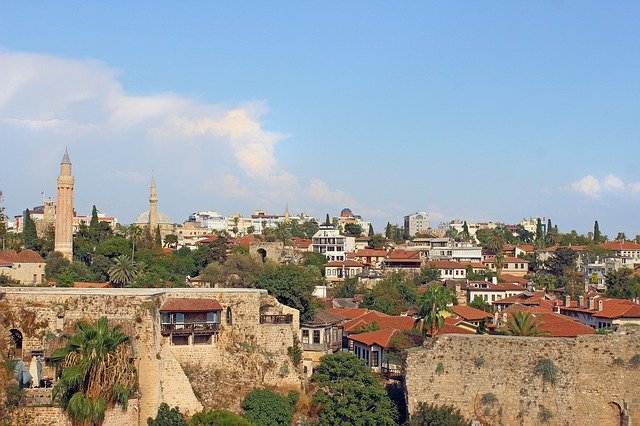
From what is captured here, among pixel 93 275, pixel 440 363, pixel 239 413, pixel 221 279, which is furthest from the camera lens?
pixel 93 275

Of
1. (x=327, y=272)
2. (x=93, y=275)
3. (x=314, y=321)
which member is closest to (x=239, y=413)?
(x=314, y=321)

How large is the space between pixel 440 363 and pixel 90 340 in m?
12.5

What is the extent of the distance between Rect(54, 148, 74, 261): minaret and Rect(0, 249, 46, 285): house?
11.0 metres

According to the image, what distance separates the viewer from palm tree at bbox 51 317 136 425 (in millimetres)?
26734

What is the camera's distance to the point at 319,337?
→ 41.2m

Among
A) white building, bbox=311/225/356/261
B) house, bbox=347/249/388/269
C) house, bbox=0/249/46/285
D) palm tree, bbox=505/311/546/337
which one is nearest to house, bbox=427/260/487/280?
house, bbox=347/249/388/269

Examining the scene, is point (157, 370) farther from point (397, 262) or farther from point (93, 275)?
point (397, 262)

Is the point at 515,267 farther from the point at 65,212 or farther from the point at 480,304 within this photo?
the point at 65,212

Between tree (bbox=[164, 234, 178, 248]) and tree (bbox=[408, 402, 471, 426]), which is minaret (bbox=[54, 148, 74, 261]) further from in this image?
tree (bbox=[408, 402, 471, 426])

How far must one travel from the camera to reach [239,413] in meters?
32.0

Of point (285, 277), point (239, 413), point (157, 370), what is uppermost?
point (285, 277)

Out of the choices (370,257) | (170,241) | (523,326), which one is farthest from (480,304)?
(170,241)

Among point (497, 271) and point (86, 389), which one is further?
point (497, 271)

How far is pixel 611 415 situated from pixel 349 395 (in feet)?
Result: 31.9
